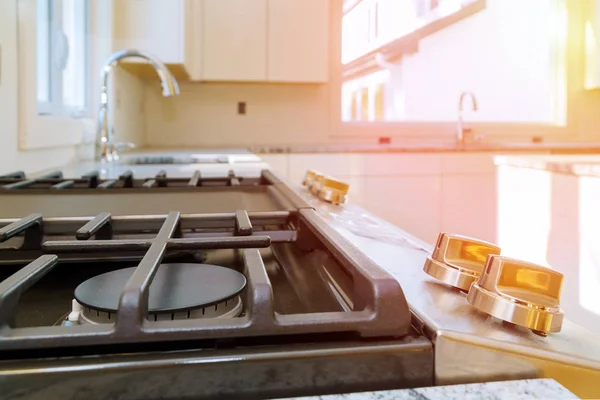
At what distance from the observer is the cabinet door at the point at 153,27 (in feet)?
7.55

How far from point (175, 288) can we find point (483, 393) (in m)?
0.20

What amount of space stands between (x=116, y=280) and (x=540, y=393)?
280 mm

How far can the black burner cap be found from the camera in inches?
12.8

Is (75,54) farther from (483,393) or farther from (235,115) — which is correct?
(483,393)

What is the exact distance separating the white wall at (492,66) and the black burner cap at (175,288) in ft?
10.4

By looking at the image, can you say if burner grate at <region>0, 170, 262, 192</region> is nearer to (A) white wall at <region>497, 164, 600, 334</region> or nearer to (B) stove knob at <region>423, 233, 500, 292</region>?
(B) stove knob at <region>423, 233, 500, 292</region>

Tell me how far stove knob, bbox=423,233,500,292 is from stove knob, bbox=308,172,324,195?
48 cm

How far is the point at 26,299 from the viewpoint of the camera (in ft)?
1.42

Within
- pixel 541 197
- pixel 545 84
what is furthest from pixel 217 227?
pixel 545 84

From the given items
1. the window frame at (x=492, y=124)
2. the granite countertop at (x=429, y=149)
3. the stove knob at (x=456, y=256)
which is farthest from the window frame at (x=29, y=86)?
the window frame at (x=492, y=124)

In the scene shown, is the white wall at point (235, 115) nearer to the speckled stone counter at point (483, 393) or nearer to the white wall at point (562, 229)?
the white wall at point (562, 229)

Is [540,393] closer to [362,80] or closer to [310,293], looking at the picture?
[310,293]

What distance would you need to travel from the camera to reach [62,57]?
70.4 inches

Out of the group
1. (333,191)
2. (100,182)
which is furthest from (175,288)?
(100,182)
